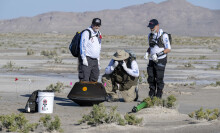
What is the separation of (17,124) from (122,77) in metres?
4.78

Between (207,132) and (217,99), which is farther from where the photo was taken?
(217,99)

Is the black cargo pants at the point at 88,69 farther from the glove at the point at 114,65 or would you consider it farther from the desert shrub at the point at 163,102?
the desert shrub at the point at 163,102

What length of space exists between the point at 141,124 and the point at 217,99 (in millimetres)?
5304

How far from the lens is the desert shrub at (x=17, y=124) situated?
7605 mm

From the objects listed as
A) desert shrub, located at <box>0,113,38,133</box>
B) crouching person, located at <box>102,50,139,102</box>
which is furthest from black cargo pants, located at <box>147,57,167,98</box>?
desert shrub, located at <box>0,113,38,133</box>

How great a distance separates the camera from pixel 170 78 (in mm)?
20000

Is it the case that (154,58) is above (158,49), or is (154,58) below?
below

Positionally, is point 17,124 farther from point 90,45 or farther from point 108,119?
point 90,45

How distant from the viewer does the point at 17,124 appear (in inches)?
309

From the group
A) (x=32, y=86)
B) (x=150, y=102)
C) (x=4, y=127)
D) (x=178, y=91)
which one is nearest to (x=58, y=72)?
(x=32, y=86)

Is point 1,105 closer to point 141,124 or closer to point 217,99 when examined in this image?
point 141,124

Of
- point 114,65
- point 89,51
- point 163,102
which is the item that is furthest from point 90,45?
Result: point 163,102

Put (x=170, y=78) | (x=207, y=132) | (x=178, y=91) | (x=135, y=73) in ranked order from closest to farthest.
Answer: (x=207, y=132), (x=135, y=73), (x=178, y=91), (x=170, y=78)

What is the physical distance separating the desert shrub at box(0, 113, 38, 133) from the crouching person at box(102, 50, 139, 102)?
4.38 metres
